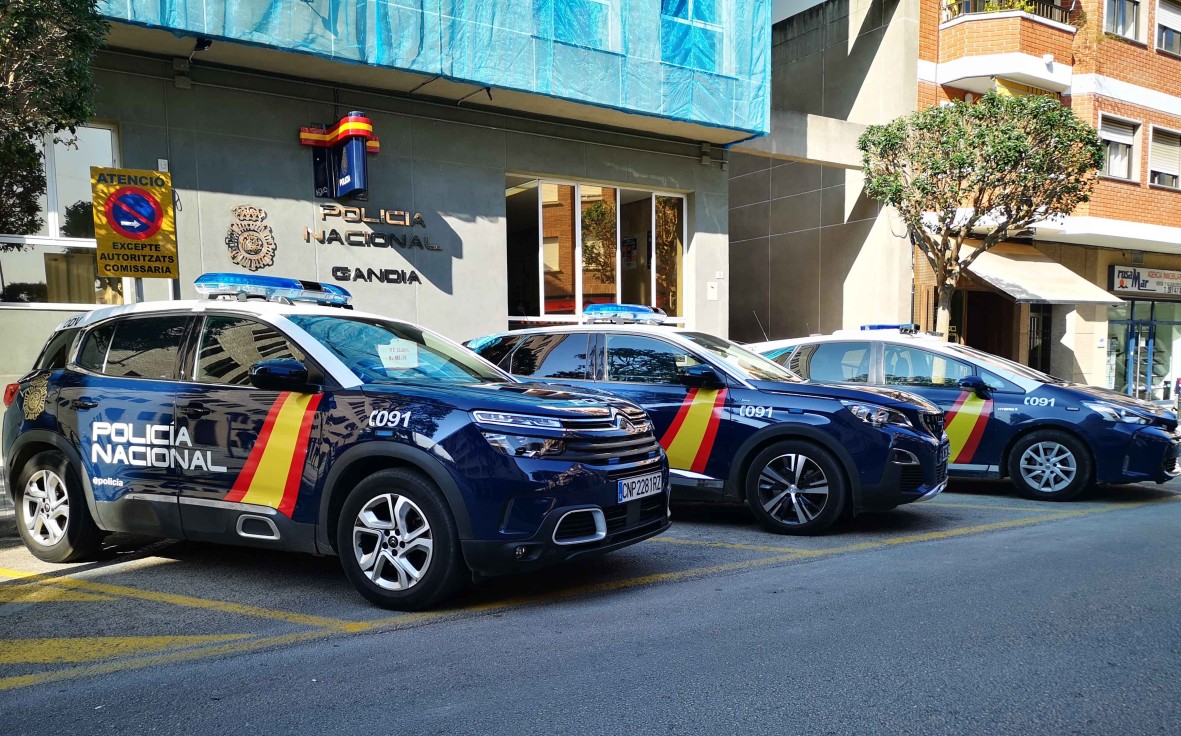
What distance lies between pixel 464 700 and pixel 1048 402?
7.10m

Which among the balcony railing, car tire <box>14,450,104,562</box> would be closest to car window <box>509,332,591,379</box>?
car tire <box>14,450,104,562</box>

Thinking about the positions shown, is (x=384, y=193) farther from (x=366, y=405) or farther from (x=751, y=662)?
(x=751, y=662)

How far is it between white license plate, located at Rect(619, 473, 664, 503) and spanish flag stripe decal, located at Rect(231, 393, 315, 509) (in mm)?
1783

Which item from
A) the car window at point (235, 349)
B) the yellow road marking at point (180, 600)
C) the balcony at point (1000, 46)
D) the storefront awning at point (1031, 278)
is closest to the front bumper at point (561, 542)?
the yellow road marking at point (180, 600)

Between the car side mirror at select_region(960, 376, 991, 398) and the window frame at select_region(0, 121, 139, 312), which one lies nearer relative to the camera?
the car side mirror at select_region(960, 376, 991, 398)

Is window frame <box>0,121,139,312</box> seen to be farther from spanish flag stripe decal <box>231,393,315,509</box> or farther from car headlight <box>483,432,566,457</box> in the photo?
car headlight <box>483,432,566,457</box>

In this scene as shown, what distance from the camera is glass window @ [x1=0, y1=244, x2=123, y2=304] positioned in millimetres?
10711

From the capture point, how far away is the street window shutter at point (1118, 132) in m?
20.8

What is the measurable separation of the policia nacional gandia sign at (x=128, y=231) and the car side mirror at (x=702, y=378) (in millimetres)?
5290

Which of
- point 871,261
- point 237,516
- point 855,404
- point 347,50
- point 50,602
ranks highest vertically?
point 347,50

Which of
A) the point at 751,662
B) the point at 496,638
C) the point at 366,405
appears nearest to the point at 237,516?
the point at 366,405

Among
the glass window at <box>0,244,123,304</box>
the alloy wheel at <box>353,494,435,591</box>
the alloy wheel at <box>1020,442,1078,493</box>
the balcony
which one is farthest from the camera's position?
the balcony

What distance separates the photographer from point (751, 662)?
3891mm

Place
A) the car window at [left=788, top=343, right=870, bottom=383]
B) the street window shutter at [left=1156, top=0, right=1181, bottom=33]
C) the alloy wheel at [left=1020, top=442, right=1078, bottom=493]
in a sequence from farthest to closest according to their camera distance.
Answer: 1. the street window shutter at [left=1156, top=0, right=1181, bottom=33]
2. the car window at [left=788, top=343, right=870, bottom=383]
3. the alloy wheel at [left=1020, top=442, right=1078, bottom=493]
